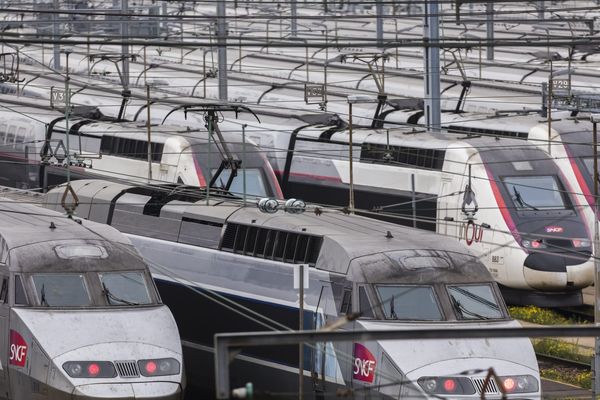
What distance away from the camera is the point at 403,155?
94.8 feet

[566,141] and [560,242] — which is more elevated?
[566,141]

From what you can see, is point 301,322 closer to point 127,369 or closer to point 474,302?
point 474,302

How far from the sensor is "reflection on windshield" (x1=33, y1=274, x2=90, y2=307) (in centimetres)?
1764

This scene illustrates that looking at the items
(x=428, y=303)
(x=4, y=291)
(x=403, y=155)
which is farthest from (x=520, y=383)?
(x=403, y=155)

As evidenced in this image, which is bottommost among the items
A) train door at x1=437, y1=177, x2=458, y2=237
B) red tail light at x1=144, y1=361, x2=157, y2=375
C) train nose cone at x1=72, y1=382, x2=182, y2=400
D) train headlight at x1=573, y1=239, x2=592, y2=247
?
train nose cone at x1=72, y1=382, x2=182, y2=400

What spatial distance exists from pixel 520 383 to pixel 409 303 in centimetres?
187

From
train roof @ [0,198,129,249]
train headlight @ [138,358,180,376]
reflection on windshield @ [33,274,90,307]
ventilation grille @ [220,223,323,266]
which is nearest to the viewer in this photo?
train headlight @ [138,358,180,376]

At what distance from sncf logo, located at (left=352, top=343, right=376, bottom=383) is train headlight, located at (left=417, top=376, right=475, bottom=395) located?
0.86 meters

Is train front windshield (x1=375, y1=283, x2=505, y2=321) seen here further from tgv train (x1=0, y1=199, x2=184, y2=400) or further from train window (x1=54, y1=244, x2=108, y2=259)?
train window (x1=54, y1=244, x2=108, y2=259)

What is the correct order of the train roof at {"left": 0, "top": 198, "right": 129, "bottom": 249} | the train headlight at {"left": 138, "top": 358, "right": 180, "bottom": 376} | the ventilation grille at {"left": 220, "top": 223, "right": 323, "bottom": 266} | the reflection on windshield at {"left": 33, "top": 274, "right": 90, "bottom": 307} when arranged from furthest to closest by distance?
the ventilation grille at {"left": 220, "top": 223, "right": 323, "bottom": 266}
the train roof at {"left": 0, "top": 198, "right": 129, "bottom": 249}
the reflection on windshield at {"left": 33, "top": 274, "right": 90, "bottom": 307}
the train headlight at {"left": 138, "top": 358, "right": 180, "bottom": 376}

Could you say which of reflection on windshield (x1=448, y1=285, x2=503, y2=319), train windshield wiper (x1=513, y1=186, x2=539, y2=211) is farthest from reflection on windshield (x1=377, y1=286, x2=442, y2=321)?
train windshield wiper (x1=513, y1=186, x2=539, y2=211)

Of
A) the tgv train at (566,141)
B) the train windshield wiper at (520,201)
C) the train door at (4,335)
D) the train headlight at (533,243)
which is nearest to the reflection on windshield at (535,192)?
the train windshield wiper at (520,201)

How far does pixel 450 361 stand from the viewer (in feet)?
53.1

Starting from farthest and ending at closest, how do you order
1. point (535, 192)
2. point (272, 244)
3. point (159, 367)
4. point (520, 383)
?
point (535, 192)
point (272, 244)
point (159, 367)
point (520, 383)
